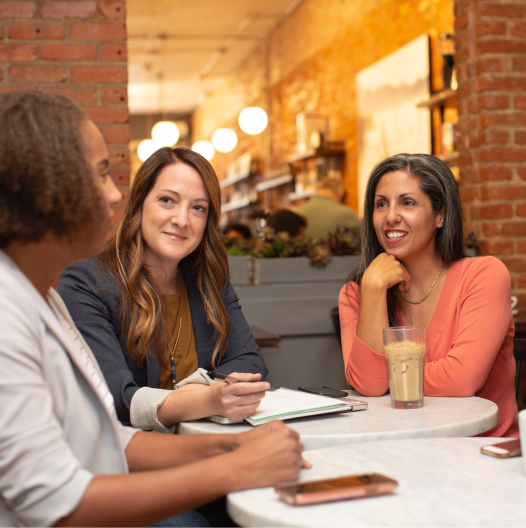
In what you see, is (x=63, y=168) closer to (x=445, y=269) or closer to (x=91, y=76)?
(x=445, y=269)

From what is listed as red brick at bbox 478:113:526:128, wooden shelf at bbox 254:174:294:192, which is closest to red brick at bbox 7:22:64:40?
red brick at bbox 478:113:526:128

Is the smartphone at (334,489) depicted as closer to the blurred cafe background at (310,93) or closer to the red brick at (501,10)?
the blurred cafe background at (310,93)

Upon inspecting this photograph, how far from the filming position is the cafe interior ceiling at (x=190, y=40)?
7.37m

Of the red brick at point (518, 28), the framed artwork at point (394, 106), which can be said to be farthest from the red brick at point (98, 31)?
the framed artwork at point (394, 106)

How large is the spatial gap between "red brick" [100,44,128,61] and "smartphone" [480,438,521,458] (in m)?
2.44

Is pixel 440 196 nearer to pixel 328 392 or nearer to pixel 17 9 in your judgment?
pixel 328 392

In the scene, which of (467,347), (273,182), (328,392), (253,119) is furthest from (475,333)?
(273,182)

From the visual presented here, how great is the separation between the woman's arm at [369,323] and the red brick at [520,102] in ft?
5.95

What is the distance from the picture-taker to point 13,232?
851 mm

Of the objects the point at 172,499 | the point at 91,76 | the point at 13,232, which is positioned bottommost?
the point at 172,499

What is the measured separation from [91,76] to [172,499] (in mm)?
2398

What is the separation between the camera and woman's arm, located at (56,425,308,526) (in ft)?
2.76

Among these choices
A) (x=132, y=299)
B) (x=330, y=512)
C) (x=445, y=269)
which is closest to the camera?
(x=330, y=512)

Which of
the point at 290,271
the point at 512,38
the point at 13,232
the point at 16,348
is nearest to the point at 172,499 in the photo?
the point at 16,348
